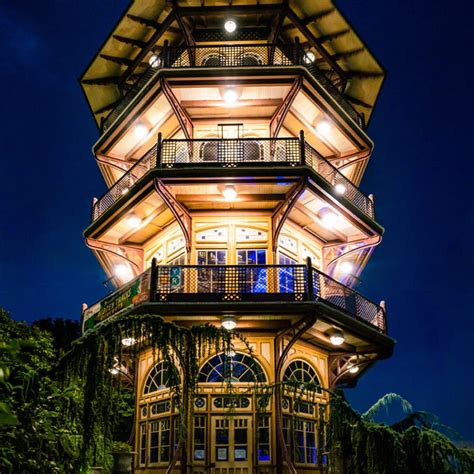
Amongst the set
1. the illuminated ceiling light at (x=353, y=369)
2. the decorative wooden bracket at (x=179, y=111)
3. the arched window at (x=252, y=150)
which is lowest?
the illuminated ceiling light at (x=353, y=369)

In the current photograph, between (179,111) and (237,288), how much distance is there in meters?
6.34

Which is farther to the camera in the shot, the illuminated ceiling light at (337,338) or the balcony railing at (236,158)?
A: the balcony railing at (236,158)

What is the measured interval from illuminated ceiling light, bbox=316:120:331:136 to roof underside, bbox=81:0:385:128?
3210 mm

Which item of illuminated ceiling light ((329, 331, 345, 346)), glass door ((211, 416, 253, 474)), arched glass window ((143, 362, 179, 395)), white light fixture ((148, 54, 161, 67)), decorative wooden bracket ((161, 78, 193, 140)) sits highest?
white light fixture ((148, 54, 161, 67))

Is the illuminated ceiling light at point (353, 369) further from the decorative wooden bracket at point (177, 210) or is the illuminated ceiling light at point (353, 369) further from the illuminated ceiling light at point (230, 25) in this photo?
the illuminated ceiling light at point (230, 25)

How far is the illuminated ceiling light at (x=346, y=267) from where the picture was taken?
22980 mm

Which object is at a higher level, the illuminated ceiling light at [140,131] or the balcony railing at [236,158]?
the illuminated ceiling light at [140,131]

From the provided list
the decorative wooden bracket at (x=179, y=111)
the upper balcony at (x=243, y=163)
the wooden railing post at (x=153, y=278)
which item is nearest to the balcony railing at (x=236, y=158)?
the upper balcony at (x=243, y=163)

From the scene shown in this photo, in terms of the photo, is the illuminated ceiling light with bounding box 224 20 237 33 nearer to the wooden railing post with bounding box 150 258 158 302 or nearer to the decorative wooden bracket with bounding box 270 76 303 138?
the decorative wooden bracket with bounding box 270 76 303 138

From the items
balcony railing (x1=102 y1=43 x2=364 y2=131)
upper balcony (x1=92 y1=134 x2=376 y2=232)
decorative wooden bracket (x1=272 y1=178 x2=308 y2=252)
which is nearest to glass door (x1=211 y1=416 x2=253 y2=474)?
decorative wooden bracket (x1=272 y1=178 x2=308 y2=252)

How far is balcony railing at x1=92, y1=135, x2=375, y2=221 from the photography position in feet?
59.6

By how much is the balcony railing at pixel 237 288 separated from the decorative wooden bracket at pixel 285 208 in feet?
3.64

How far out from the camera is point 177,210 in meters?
18.7

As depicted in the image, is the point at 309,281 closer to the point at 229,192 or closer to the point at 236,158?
the point at 229,192
